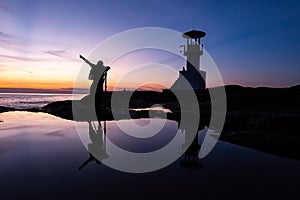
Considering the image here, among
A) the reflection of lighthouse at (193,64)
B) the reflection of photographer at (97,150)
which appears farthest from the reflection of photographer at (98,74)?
the reflection of lighthouse at (193,64)

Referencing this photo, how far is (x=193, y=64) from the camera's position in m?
48.0

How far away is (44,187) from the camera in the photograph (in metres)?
5.32

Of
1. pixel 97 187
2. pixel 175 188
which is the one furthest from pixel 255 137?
pixel 97 187

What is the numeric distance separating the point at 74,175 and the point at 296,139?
12.0 metres

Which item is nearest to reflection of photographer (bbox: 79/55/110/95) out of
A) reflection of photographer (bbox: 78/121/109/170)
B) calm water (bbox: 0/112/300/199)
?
reflection of photographer (bbox: 78/121/109/170)

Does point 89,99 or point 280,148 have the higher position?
point 89,99

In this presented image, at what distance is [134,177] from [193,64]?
4442 cm

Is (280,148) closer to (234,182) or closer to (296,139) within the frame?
(296,139)

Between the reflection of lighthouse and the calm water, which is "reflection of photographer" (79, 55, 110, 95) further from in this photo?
the reflection of lighthouse

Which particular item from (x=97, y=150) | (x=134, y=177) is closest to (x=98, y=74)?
(x=97, y=150)

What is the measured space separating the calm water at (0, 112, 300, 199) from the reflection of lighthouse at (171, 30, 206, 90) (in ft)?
131

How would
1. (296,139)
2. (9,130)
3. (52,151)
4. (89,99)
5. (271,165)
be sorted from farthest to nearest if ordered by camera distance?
(89,99) → (9,130) → (296,139) → (52,151) → (271,165)

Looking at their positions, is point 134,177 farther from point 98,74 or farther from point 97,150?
point 98,74

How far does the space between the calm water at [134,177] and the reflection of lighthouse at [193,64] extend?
1575 inches
